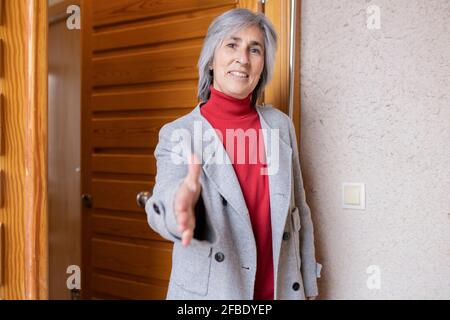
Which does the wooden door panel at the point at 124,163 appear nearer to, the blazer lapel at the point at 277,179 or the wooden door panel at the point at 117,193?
the wooden door panel at the point at 117,193

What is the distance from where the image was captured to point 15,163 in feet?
4.05

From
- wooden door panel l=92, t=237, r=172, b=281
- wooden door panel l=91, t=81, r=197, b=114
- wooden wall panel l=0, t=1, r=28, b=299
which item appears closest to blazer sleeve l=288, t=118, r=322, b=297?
wooden door panel l=91, t=81, r=197, b=114

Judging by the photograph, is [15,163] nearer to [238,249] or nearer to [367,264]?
[238,249]

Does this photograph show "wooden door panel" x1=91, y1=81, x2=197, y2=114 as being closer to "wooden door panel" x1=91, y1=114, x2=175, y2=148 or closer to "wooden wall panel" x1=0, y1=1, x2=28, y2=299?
"wooden door panel" x1=91, y1=114, x2=175, y2=148

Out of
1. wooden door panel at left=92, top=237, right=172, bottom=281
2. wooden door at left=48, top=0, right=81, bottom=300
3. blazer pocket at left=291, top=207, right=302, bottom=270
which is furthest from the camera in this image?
wooden door at left=48, top=0, right=81, bottom=300

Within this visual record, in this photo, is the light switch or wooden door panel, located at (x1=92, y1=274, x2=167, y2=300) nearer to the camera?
the light switch

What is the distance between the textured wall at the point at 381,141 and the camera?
1420mm

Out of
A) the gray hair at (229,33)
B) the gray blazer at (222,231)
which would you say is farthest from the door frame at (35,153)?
the gray hair at (229,33)

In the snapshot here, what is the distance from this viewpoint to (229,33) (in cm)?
125

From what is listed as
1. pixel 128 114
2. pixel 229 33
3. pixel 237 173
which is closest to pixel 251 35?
pixel 229 33

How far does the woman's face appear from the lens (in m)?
1.24

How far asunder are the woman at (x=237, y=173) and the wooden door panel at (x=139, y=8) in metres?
0.48
